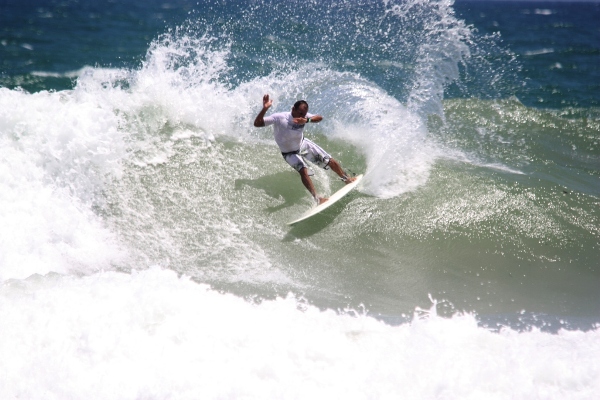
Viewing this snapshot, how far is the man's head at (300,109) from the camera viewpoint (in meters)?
6.64

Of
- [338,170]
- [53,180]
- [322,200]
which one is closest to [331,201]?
[322,200]

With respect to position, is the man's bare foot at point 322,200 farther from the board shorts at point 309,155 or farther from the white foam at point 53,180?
the white foam at point 53,180

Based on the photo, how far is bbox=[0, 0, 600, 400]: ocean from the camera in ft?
12.7

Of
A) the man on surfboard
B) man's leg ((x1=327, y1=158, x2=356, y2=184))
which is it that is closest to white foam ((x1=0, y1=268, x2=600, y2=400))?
the man on surfboard

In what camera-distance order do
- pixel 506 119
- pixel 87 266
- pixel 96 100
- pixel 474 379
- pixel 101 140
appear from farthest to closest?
pixel 506 119 → pixel 96 100 → pixel 101 140 → pixel 87 266 → pixel 474 379

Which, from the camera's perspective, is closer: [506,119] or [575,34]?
[506,119]

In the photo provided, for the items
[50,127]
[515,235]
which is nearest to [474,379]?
[515,235]

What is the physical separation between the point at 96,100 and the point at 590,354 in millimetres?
7791

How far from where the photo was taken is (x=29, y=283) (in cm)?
448

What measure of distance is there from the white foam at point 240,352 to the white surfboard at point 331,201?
212 cm

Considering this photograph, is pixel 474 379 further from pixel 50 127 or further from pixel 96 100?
pixel 96 100

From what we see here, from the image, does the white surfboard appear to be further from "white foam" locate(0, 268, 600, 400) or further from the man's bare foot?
"white foam" locate(0, 268, 600, 400)

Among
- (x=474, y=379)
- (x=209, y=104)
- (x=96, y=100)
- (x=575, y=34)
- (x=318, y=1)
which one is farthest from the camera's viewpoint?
(x=575, y=34)

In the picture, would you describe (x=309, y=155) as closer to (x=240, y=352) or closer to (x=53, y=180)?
(x=53, y=180)
